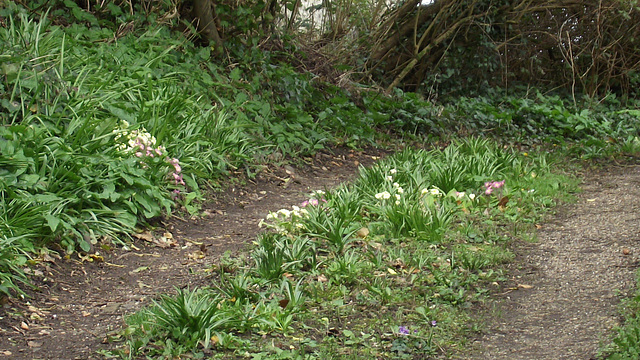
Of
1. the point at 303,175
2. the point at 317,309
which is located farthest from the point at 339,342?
the point at 303,175

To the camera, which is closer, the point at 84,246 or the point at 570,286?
the point at 570,286

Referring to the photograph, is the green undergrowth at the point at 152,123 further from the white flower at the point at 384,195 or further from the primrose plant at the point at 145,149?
the white flower at the point at 384,195

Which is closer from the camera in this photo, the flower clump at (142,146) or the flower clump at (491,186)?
the flower clump at (142,146)

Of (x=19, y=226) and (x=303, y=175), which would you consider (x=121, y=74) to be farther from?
(x=19, y=226)

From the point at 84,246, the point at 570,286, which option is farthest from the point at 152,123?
the point at 570,286

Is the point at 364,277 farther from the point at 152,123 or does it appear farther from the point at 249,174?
the point at 152,123

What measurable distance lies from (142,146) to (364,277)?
219cm

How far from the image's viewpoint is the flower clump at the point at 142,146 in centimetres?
504

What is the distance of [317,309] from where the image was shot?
3547 millimetres

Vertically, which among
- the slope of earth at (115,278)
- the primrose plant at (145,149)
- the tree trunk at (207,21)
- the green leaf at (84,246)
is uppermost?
the tree trunk at (207,21)

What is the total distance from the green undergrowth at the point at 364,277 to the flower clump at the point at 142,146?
3.45ft

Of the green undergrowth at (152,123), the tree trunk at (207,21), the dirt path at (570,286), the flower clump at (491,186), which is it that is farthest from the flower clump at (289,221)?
the tree trunk at (207,21)

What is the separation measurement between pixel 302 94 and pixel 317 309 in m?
4.93

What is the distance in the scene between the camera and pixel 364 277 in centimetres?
389
